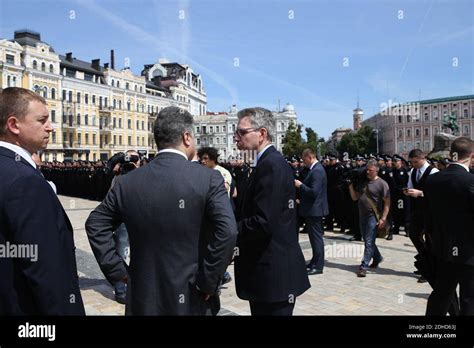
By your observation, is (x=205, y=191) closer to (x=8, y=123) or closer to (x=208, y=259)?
(x=208, y=259)

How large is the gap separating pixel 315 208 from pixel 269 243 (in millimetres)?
4372

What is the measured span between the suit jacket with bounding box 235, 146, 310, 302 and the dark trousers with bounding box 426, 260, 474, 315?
1483mm

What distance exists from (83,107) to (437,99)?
88.6 m

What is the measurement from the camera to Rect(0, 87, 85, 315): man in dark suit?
209 cm

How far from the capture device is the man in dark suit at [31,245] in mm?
2088

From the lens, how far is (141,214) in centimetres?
259

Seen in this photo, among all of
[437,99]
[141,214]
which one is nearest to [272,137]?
[141,214]

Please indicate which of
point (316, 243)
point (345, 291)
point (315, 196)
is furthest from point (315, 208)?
point (345, 291)

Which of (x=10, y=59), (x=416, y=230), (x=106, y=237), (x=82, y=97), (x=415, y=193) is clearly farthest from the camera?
(x=82, y=97)

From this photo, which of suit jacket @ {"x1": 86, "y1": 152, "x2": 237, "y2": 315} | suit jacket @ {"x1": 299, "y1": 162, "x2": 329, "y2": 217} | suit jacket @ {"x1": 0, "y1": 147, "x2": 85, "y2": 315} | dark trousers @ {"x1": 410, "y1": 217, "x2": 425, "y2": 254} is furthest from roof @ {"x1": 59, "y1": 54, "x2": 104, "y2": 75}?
suit jacket @ {"x1": 0, "y1": 147, "x2": 85, "y2": 315}

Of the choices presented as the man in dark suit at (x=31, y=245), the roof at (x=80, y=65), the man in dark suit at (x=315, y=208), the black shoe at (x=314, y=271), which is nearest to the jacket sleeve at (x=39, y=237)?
the man in dark suit at (x=31, y=245)

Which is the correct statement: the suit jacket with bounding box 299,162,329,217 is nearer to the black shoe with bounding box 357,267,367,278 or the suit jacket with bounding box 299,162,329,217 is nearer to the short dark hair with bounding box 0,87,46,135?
the black shoe with bounding box 357,267,367,278

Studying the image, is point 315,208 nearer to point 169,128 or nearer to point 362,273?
point 362,273

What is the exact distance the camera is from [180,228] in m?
2.57
